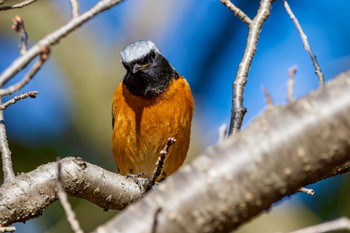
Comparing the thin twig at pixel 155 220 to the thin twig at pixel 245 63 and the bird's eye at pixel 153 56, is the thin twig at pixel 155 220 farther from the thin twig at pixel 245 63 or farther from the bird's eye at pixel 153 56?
the bird's eye at pixel 153 56

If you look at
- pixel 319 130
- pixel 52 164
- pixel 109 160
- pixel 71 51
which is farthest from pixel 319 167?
pixel 71 51

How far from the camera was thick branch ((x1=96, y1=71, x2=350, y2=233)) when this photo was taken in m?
1.87

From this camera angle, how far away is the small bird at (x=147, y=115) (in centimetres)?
611

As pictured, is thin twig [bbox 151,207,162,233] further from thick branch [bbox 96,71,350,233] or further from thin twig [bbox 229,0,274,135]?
thin twig [bbox 229,0,274,135]

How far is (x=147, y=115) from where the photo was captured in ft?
20.2

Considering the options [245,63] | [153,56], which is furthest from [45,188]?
[153,56]

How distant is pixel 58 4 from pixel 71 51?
0.95 m

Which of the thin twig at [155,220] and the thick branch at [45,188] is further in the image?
the thick branch at [45,188]

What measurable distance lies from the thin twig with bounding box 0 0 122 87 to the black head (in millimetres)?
4099

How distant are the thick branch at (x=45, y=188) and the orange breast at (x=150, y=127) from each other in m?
2.22

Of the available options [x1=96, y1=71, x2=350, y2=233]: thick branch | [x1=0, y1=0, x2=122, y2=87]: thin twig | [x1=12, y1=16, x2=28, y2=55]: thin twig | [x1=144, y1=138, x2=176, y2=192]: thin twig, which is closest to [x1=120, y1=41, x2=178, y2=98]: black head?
[x1=144, y1=138, x2=176, y2=192]: thin twig

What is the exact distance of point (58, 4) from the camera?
461 inches

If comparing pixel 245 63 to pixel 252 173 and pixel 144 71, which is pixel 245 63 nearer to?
pixel 252 173

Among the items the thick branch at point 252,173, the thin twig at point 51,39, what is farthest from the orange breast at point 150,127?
the thick branch at point 252,173
